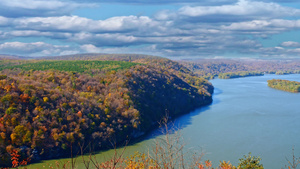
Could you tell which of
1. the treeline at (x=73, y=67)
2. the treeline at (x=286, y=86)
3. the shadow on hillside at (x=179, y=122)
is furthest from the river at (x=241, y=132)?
the treeline at (x=286, y=86)

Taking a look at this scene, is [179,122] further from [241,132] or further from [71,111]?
[71,111]

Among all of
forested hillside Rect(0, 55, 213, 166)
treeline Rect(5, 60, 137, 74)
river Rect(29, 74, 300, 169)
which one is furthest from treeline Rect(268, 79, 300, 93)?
treeline Rect(5, 60, 137, 74)

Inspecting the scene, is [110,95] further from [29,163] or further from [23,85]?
[29,163]

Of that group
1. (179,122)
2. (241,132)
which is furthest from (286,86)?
(179,122)

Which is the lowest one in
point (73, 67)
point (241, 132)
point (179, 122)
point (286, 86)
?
point (241, 132)

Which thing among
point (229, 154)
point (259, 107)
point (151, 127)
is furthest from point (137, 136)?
point (259, 107)

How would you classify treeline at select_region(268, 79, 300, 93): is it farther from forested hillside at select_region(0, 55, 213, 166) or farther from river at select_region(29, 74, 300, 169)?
forested hillside at select_region(0, 55, 213, 166)

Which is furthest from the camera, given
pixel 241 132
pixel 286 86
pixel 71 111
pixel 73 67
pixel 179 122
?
pixel 286 86

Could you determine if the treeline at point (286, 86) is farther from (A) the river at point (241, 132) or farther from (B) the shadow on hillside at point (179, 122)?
(B) the shadow on hillside at point (179, 122)
